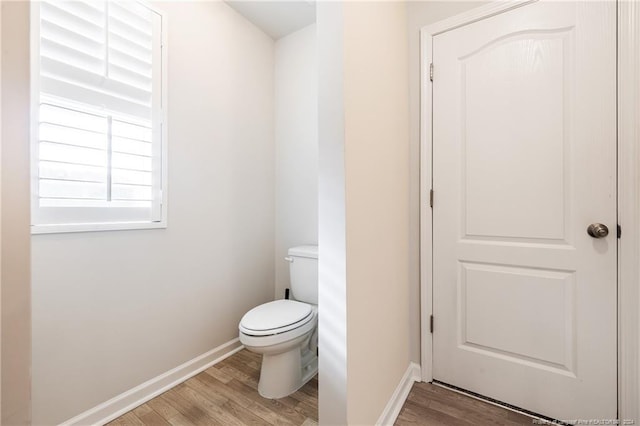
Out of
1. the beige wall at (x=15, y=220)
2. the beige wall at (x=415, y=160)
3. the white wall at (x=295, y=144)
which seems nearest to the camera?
the beige wall at (x=15, y=220)

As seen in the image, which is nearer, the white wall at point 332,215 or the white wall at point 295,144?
the white wall at point 332,215

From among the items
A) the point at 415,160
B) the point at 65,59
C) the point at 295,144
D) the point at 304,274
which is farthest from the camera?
the point at 295,144

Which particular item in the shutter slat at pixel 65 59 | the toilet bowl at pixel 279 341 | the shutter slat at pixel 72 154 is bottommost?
the toilet bowl at pixel 279 341

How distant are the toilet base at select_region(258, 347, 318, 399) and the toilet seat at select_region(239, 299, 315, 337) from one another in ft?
0.63

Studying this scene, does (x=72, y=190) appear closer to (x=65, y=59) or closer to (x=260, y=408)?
(x=65, y=59)

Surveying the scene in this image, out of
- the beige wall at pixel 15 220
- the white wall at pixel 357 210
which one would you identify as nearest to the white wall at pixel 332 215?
the white wall at pixel 357 210

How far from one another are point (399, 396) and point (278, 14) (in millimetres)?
2624

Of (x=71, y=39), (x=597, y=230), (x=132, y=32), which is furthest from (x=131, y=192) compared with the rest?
(x=597, y=230)

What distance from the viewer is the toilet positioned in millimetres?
1438

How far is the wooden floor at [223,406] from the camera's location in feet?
4.46

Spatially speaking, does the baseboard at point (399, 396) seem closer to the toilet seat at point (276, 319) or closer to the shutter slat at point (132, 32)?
the toilet seat at point (276, 319)

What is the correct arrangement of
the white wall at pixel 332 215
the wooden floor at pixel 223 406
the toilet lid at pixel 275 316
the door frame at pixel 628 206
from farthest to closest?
the toilet lid at pixel 275 316, the wooden floor at pixel 223 406, the door frame at pixel 628 206, the white wall at pixel 332 215

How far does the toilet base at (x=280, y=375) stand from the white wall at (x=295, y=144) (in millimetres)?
721

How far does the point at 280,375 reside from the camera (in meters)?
1.54
